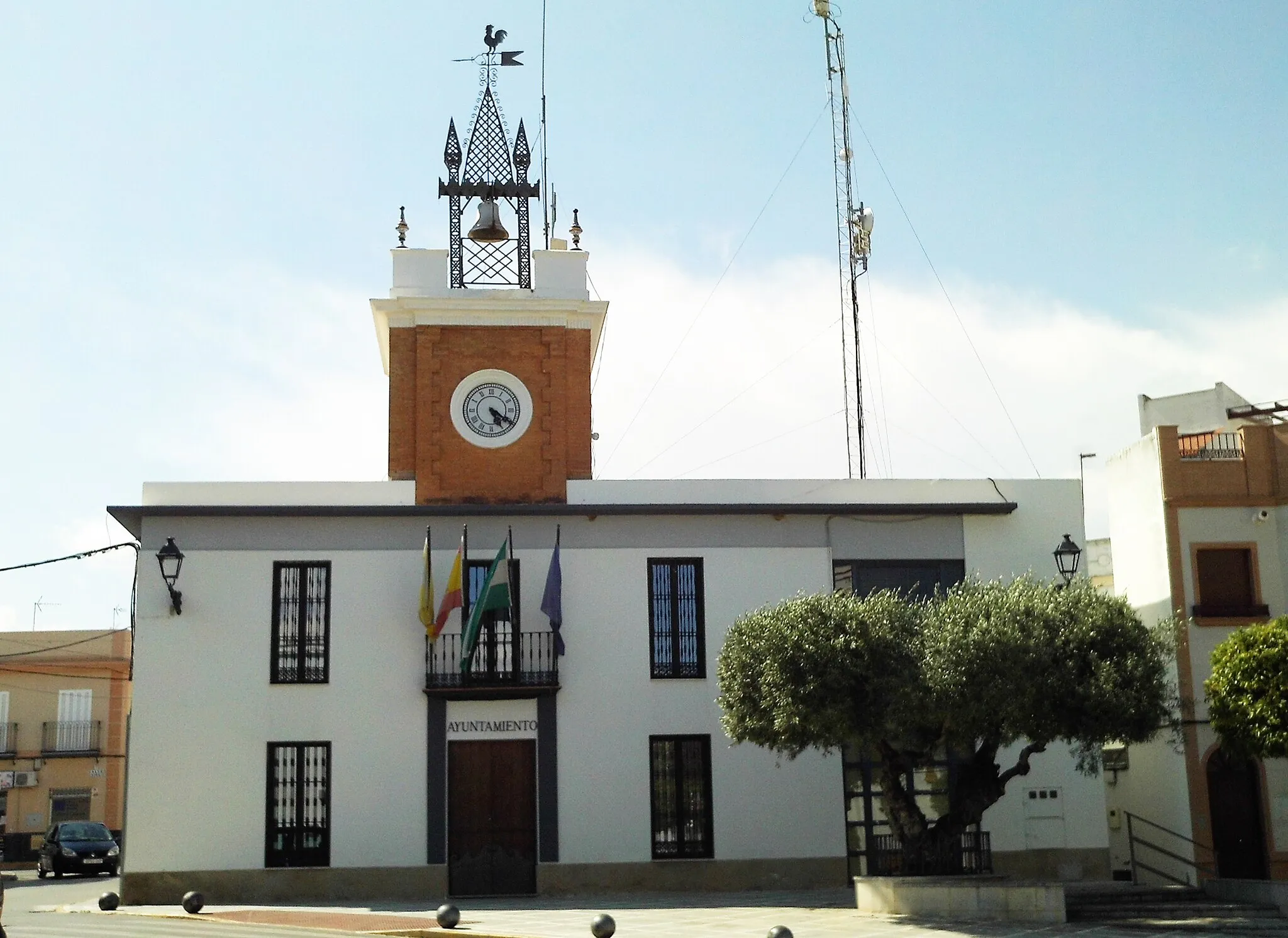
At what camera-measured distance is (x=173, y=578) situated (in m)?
22.8

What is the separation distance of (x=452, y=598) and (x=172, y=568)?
4416 millimetres

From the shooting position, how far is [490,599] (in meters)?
22.7

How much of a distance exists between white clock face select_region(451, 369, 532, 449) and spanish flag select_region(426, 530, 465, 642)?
2.63m

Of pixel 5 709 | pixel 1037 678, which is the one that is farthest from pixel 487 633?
pixel 5 709

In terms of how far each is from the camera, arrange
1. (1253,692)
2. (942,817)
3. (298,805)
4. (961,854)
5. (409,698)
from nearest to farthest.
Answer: (942,817)
(1253,692)
(961,854)
(298,805)
(409,698)

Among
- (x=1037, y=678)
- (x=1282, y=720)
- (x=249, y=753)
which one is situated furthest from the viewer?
(x=249, y=753)

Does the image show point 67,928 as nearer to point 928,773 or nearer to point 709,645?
point 709,645

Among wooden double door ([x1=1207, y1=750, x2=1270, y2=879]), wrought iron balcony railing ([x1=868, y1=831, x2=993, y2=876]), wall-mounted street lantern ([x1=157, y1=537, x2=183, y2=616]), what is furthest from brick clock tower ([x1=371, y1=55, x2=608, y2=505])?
wooden double door ([x1=1207, y1=750, x2=1270, y2=879])

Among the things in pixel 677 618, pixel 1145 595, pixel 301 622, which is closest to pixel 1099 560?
pixel 1145 595

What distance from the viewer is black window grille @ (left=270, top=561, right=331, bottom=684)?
2323cm

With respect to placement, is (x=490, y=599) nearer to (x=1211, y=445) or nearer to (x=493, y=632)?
(x=493, y=632)

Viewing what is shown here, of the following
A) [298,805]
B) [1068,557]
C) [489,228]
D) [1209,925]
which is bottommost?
[1209,925]

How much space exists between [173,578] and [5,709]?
26.2 meters

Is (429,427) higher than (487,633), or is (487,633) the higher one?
(429,427)
